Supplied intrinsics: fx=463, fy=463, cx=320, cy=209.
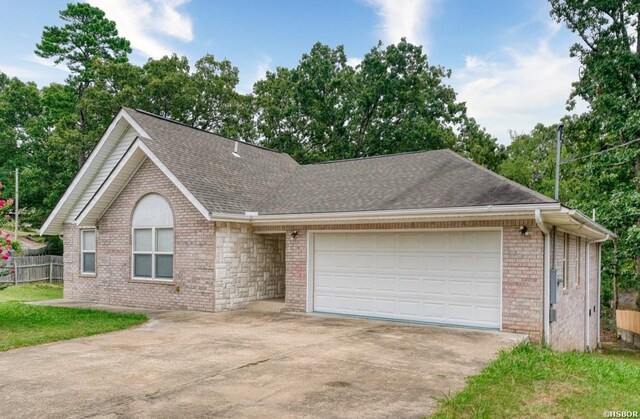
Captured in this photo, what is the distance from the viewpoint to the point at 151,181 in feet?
43.5

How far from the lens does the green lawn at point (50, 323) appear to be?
8.93 metres

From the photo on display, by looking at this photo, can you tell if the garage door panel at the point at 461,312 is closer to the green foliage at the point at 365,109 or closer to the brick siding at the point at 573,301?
the brick siding at the point at 573,301

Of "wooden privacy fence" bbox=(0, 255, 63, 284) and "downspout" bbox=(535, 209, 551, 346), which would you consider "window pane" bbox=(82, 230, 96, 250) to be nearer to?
"wooden privacy fence" bbox=(0, 255, 63, 284)

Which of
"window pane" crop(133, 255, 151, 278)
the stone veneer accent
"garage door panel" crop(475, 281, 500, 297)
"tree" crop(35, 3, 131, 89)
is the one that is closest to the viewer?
"garage door panel" crop(475, 281, 500, 297)

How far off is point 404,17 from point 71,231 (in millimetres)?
14621

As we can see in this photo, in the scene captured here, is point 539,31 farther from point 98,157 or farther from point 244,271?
point 98,157

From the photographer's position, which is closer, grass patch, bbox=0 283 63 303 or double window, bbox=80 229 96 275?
double window, bbox=80 229 96 275

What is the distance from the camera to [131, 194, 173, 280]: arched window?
514 inches

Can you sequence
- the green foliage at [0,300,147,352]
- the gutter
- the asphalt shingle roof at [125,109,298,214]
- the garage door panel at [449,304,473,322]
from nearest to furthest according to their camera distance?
the green foliage at [0,300,147,352]
the gutter
the garage door panel at [449,304,473,322]
the asphalt shingle roof at [125,109,298,214]

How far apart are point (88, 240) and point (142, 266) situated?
3.06 metres

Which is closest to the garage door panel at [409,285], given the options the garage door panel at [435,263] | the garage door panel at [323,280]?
the garage door panel at [435,263]

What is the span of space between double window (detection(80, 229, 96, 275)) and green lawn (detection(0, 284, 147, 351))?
2.00m

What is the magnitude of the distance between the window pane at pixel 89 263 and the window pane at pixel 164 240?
3277 millimetres

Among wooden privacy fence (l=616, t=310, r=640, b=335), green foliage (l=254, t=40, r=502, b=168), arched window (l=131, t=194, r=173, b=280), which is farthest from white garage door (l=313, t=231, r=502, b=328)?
green foliage (l=254, t=40, r=502, b=168)
